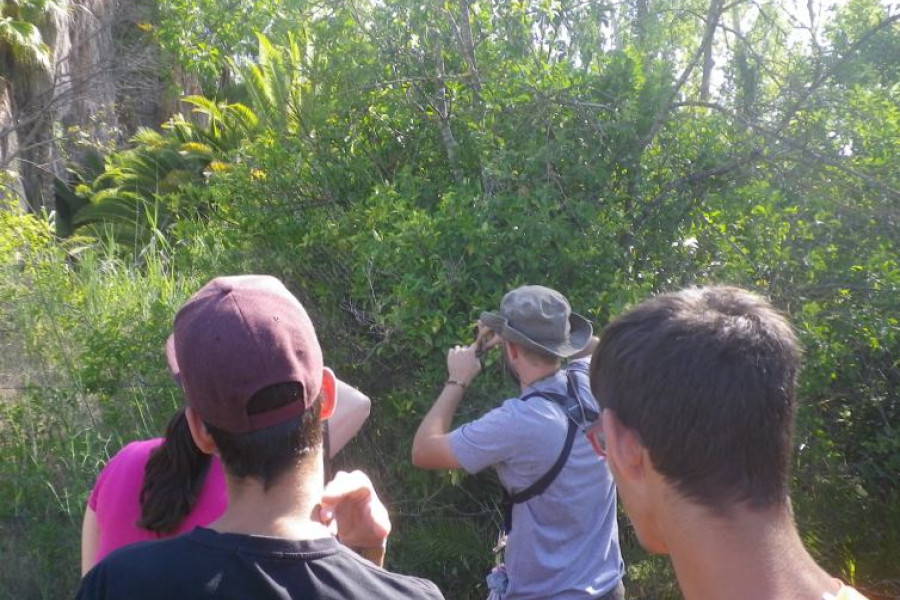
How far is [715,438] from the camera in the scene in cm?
148

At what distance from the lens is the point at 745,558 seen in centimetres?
146

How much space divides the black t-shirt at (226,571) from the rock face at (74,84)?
1068 centimetres

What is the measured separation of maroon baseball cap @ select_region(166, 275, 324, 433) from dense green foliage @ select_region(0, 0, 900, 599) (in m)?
2.83

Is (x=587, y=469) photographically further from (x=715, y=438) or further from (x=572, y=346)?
(x=715, y=438)

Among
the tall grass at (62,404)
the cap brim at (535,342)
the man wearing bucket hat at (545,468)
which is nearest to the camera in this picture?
the man wearing bucket hat at (545,468)

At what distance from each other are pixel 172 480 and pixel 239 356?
1.89 feet

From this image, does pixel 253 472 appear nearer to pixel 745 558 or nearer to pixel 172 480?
→ pixel 172 480

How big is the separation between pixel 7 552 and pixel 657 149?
4.47m

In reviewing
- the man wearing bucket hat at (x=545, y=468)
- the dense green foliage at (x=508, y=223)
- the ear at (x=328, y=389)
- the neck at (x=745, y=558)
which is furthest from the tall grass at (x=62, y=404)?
the neck at (x=745, y=558)

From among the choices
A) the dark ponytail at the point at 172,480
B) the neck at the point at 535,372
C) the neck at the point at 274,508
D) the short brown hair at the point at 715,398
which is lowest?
the neck at the point at 535,372

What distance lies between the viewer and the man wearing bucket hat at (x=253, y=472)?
1672mm

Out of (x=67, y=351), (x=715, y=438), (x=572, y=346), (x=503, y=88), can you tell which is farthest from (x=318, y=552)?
(x=67, y=351)

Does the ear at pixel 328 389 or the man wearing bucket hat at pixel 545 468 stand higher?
the ear at pixel 328 389

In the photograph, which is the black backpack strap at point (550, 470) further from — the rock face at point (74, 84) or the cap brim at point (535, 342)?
the rock face at point (74, 84)
